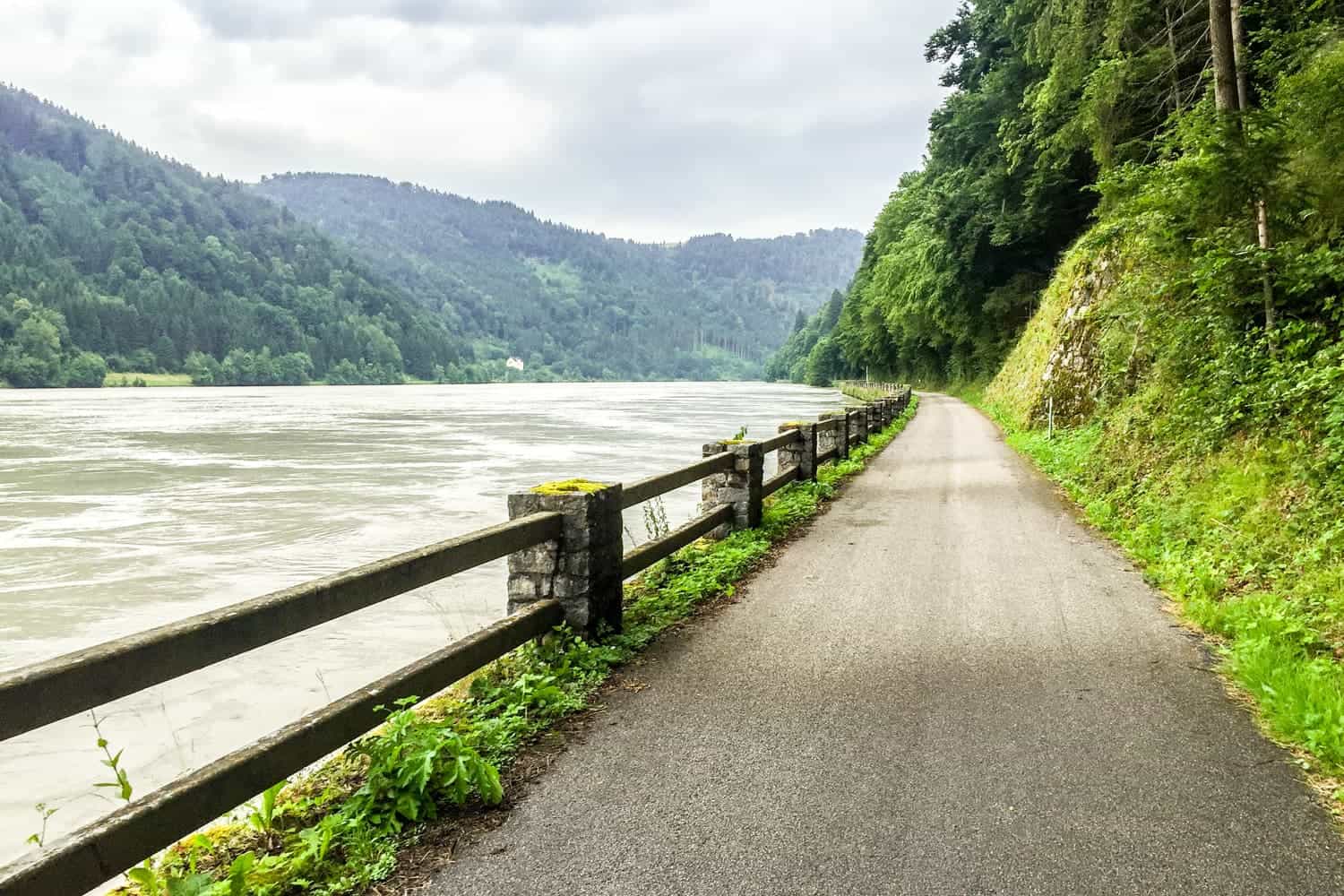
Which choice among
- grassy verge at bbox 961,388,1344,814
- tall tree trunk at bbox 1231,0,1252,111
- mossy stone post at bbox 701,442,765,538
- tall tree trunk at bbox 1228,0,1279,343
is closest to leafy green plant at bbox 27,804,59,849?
grassy verge at bbox 961,388,1344,814

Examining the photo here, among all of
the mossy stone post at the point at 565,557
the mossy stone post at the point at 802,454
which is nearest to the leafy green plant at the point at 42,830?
the mossy stone post at the point at 565,557

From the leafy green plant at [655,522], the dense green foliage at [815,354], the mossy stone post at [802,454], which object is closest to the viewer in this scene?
the leafy green plant at [655,522]

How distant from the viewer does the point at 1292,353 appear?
8.01 meters

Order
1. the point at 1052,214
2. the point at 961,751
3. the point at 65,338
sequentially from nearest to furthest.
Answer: the point at 961,751
the point at 1052,214
the point at 65,338

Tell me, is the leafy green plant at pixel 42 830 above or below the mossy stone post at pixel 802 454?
below

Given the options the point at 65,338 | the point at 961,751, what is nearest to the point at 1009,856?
the point at 961,751

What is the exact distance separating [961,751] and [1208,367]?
7.83 meters

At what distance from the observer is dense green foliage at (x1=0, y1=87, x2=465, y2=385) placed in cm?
11862

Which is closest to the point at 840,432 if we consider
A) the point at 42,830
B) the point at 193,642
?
the point at 42,830

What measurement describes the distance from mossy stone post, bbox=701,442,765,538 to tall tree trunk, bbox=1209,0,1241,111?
7.88 m

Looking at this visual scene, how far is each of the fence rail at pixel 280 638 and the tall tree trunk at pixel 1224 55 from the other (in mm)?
9912

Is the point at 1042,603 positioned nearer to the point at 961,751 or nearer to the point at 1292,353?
the point at 961,751

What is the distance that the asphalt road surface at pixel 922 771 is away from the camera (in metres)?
2.88

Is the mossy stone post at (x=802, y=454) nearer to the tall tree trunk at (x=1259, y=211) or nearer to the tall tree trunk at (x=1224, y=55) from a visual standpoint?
the tall tree trunk at (x=1259, y=211)
